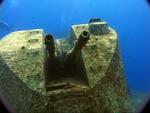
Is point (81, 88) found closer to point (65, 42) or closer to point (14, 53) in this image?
point (14, 53)

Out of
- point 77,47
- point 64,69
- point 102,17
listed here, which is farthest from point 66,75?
point 102,17

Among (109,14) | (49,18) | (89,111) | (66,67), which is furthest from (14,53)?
(109,14)

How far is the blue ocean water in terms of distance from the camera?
2570 centimetres

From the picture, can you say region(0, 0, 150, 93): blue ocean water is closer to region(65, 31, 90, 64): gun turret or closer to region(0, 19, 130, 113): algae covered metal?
region(0, 19, 130, 113): algae covered metal

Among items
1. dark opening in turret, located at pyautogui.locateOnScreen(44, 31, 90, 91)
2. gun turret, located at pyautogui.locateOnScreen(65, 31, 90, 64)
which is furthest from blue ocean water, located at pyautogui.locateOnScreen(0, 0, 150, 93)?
gun turret, located at pyautogui.locateOnScreen(65, 31, 90, 64)

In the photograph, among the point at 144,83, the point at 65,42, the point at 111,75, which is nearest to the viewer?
the point at 111,75

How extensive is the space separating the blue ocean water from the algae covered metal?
17.1 metres

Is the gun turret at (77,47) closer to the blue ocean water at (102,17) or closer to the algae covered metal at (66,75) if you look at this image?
the algae covered metal at (66,75)

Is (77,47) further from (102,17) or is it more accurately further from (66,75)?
(102,17)

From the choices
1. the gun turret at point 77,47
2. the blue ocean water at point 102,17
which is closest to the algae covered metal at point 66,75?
the gun turret at point 77,47

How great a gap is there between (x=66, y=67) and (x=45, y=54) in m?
0.49

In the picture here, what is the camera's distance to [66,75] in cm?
632

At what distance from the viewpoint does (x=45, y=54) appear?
606 centimetres

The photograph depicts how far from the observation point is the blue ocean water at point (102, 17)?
84.3 feet
